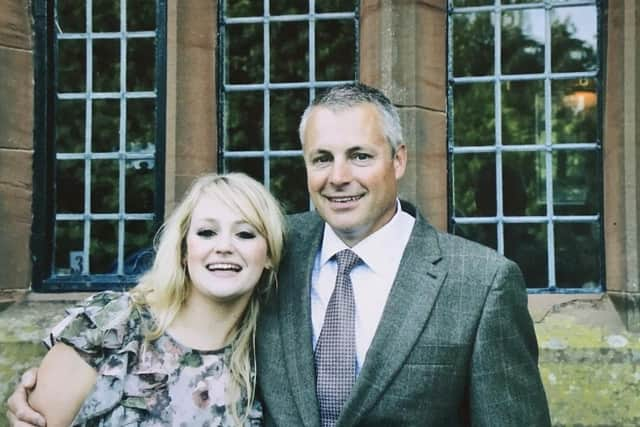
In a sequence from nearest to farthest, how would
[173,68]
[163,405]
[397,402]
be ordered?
[397,402] < [163,405] < [173,68]

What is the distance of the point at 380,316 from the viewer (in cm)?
205

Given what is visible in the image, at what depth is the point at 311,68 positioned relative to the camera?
11.5 ft

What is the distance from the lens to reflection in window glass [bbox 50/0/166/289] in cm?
356

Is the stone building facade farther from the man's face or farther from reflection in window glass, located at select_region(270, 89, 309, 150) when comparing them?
the man's face

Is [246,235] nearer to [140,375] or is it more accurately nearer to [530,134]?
[140,375]

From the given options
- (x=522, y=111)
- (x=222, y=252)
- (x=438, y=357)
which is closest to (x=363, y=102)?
(x=222, y=252)

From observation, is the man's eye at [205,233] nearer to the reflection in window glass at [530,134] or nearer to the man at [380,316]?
the man at [380,316]

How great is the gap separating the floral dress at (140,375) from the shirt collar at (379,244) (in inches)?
17.3

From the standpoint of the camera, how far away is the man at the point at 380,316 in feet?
6.37

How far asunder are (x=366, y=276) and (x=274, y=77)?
5.51 feet

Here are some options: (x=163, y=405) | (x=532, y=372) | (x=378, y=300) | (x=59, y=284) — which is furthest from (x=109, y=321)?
(x=59, y=284)

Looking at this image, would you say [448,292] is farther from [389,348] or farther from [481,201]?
[481,201]

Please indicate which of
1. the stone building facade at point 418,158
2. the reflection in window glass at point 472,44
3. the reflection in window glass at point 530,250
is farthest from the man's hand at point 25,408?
the reflection in window glass at point 472,44

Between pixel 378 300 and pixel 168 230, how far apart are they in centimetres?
65
